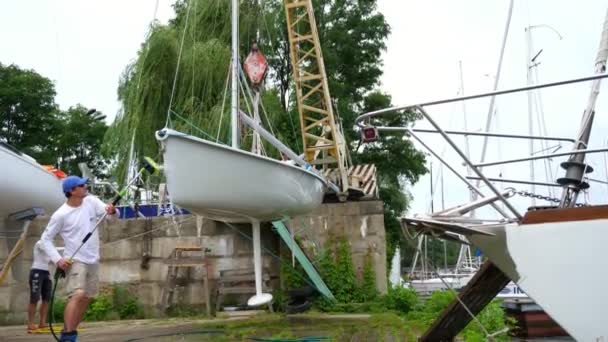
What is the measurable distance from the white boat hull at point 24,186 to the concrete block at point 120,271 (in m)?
1.73

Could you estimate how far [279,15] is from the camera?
2383 cm

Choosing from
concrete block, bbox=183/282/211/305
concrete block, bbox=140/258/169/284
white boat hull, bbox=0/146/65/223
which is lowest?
concrete block, bbox=183/282/211/305

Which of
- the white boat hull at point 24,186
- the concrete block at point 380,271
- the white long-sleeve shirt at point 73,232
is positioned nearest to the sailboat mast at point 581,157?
the white long-sleeve shirt at point 73,232

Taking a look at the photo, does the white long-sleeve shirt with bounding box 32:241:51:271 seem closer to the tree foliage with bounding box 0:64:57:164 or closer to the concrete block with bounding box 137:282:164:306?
the concrete block with bounding box 137:282:164:306

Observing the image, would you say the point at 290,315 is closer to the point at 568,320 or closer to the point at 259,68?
the point at 259,68

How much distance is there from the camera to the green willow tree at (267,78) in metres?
18.6

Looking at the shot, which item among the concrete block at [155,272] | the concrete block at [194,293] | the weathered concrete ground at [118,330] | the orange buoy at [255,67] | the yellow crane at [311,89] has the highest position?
the yellow crane at [311,89]

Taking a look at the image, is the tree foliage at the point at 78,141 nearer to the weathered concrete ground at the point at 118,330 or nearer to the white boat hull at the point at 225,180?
the weathered concrete ground at the point at 118,330

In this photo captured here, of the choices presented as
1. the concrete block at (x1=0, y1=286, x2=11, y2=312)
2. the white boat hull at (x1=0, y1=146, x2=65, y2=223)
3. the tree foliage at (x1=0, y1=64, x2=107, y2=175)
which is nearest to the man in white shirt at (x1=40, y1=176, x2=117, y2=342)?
the white boat hull at (x1=0, y1=146, x2=65, y2=223)

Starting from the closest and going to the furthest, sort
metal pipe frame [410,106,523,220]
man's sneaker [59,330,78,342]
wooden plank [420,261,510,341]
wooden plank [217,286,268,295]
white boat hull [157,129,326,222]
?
metal pipe frame [410,106,523,220], man's sneaker [59,330,78,342], wooden plank [420,261,510,341], white boat hull [157,129,326,222], wooden plank [217,286,268,295]

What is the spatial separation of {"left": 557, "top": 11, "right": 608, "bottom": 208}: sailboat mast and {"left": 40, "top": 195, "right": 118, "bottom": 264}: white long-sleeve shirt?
393cm

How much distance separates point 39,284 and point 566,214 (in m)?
6.47

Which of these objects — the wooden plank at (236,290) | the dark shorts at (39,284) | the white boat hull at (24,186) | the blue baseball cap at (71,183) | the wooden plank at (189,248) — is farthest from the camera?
the wooden plank at (189,248)

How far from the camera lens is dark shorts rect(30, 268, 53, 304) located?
8430mm
